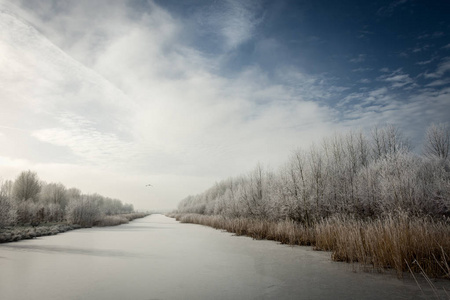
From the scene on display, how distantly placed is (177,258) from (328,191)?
10.5m

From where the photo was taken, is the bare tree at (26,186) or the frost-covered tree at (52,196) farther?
the frost-covered tree at (52,196)

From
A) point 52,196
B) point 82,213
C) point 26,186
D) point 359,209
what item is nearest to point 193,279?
point 359,209

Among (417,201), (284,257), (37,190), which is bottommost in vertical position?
(284,257)

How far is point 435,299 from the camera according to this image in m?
3.80

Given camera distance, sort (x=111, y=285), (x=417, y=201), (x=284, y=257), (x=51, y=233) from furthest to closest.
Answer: (x=51, y=233), (x=417, y=201), (x=284, y=257), (x=111, y=285)

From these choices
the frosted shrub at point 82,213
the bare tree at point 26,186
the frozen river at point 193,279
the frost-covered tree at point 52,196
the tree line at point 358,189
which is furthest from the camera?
the frost-covered tree at point 52,196

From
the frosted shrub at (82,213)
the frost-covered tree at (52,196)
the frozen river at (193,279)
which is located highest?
the frost-covered tree at (52,196)

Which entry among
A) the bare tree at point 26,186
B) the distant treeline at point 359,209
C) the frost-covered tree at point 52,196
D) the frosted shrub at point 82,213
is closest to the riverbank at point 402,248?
the distant treeline at point 359,209

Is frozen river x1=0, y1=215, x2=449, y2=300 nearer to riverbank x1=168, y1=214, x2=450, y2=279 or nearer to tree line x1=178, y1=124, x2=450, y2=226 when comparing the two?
riverbank x1=168, y1=214, x2=450, y2=279

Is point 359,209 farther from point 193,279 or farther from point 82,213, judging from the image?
point 82,213

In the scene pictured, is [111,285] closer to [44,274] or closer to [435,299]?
[44,274]

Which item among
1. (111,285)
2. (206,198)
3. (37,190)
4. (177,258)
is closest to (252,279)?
(111,285)

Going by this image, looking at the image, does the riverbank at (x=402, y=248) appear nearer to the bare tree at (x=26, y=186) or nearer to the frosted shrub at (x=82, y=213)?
the frosted shrub at (x=82, y=213)

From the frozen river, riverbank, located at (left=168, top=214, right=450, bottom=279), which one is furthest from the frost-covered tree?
riverbank, located at (left=168, top=214, right=450, bottom=279)
